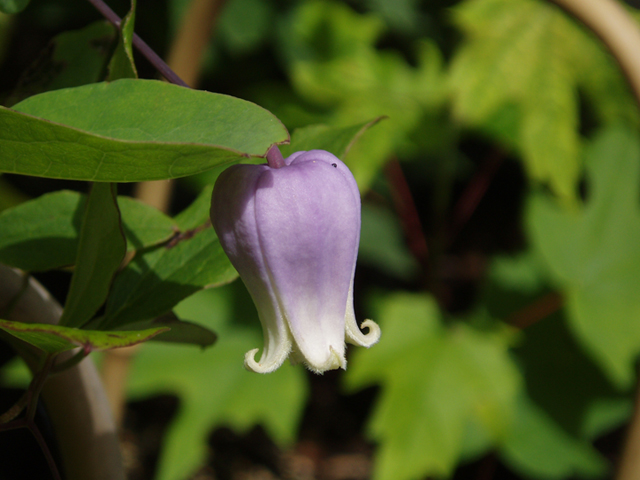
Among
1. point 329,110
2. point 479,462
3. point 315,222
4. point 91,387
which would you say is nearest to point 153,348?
point 329,110

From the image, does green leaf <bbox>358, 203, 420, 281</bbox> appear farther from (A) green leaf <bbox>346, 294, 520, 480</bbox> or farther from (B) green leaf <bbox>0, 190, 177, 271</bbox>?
(B) green leaf <bbox>0, 190, 177, 271</bbox>

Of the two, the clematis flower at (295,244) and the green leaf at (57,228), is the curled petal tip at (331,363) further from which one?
the green leaf at (57,228)

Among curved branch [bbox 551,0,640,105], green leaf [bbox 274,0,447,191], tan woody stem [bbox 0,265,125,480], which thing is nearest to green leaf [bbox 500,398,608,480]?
green leaf [bbox 274,0,447,191]

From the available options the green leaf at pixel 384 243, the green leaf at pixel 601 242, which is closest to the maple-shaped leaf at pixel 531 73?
the green leaf at pixel 601 242

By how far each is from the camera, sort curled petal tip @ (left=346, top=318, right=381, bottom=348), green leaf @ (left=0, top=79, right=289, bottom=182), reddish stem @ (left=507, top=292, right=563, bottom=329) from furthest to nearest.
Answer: reddish stem @ (left=507, top=292, right=563, bottom=329), curled petal tip @ (left=346, top=318, right=381, bottom=348), green leaf @ (left=0, top=79, right=289, bottom=182)

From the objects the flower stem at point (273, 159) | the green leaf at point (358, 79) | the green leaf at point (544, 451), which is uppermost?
the flower stem at point (273, 159)

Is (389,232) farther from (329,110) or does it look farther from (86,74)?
(86,74)
